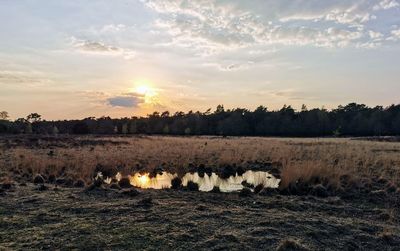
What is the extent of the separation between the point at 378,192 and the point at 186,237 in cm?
937

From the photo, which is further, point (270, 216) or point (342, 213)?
point (342, 213)

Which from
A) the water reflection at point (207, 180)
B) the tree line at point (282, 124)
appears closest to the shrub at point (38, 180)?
the water reflection at point (207, 180)

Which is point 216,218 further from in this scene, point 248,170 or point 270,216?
point 248,170

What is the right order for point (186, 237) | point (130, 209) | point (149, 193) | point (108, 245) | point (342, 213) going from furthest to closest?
point (149, 193) → point (342, 213) → point (130, 209) → point (186, 237) → point (108, 245)

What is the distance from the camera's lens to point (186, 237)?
872cm

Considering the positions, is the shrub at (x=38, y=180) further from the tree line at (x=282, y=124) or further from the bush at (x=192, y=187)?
the tree line at (x=282, y=124)

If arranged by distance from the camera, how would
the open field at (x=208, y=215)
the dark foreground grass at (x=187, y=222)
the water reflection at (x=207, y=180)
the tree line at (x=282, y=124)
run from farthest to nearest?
the tree line at (x=282, y=124) → the water reflection at (x=207, y=180) → the open field at (x=208, y=215) → the dark foreground grass at (x=187, y=222)

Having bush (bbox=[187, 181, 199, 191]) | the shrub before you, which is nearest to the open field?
the shrub

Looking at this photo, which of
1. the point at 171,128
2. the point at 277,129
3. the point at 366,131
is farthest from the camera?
the point at 171,128

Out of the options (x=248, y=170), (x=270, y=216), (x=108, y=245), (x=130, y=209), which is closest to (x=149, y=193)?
(x=130, y=209)

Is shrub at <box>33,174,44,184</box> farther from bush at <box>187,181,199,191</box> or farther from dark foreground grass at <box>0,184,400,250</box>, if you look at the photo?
bush at <box>187,181,199,191</box>

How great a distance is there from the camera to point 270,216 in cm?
1075

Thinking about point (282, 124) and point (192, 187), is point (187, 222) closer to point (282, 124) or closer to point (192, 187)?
point (192, 187)

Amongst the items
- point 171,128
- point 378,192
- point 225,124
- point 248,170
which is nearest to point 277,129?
point 225,124
